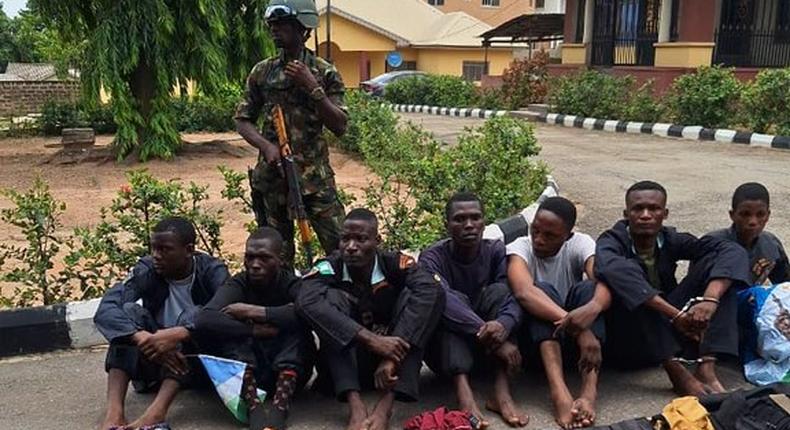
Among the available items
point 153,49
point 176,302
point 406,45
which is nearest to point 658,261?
point 176,302

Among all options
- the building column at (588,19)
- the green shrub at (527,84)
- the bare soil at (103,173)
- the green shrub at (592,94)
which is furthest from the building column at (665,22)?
the bare soil at (103,173)

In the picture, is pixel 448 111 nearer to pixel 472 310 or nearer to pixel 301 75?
pixel 301 75

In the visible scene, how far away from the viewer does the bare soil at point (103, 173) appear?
310 inches

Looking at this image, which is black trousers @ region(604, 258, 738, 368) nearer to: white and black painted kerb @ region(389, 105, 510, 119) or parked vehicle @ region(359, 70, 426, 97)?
white and black painted kerb @ region(389, 105, 510, 119)

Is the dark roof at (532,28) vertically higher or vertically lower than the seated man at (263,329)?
higher

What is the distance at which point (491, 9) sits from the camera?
4494 cm

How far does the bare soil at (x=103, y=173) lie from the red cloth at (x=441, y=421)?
3.89 meters

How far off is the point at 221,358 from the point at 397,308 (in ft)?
2.48

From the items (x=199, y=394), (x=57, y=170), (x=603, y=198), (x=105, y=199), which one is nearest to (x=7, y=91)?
(x=57, y=170)

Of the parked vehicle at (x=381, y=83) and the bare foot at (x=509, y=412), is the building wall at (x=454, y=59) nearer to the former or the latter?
the parked vehicle at (x=381, y=83)

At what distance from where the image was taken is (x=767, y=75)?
11.4 metres

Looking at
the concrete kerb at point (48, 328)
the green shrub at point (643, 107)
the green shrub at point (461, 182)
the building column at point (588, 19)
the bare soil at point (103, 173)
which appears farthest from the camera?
the building column at point (588, 19)

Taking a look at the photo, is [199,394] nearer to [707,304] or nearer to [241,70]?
[707,304]

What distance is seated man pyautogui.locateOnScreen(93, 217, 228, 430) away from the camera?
9.76 feet
